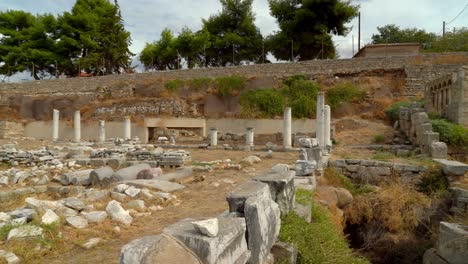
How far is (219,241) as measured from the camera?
2.54m

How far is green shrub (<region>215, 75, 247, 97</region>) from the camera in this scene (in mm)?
26609

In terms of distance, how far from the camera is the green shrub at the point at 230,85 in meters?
26.6

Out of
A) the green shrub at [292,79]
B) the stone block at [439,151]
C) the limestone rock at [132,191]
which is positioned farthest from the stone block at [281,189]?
the green shrub at [292,79]

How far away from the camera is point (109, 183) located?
7875 millimetres

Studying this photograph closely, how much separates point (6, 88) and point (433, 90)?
37.6m

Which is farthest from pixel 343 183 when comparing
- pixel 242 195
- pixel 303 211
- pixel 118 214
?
pixel 242 195

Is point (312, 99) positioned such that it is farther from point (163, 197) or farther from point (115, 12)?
point (115, 12)

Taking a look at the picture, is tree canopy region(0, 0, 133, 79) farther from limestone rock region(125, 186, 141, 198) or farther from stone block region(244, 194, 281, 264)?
stone block region(244, 194, 281, 264)

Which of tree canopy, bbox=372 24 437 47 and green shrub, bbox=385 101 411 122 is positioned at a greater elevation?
tree canopy, bbox=372 24 437 47

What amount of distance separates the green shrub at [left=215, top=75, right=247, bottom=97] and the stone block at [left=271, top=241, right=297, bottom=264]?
23.3 meters

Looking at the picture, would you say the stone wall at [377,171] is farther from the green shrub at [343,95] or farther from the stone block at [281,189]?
the green shrub at [343,95]

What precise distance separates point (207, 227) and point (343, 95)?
22826mm

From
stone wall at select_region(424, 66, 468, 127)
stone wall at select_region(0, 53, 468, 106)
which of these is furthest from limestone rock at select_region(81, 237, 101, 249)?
stone wall at select_region(0, 53, 468, 106)

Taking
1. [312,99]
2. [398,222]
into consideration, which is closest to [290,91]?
[312,99]
